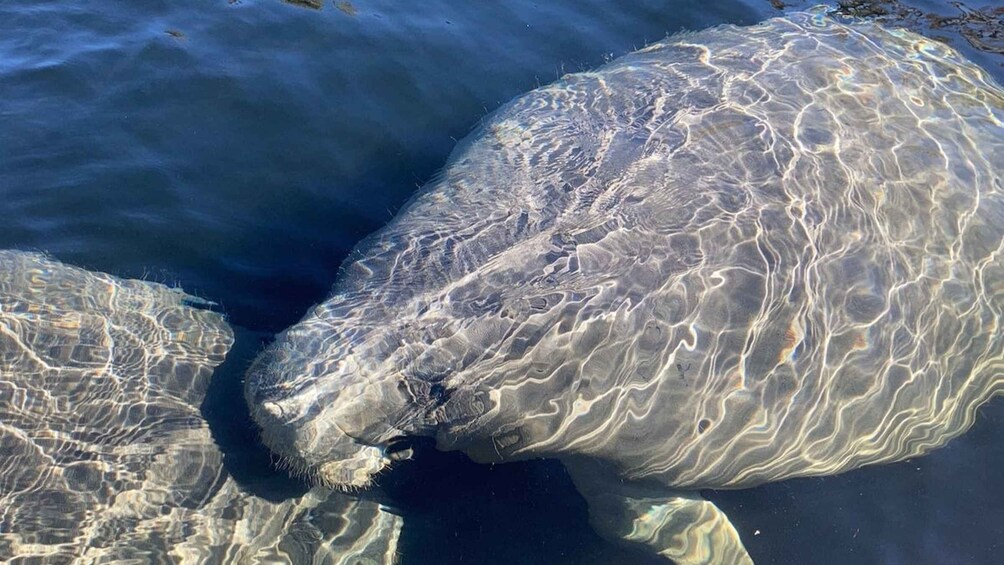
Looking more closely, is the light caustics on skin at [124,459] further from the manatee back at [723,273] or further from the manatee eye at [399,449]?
the manatee back at [723,273]

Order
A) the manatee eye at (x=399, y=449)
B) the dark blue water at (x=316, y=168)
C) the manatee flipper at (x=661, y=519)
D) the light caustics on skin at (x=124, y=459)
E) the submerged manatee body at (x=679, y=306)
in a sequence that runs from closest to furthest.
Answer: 1. the light caustics on skin at (x=124, y=459)
2. the submerged manatee body at (x=679, y=306)
3. the manatee eye at (x=399, y=449)
4. the manatee flipper at (x=661, y=519)
5. the dark blue water at (x=316, y=168)

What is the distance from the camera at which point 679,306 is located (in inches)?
208

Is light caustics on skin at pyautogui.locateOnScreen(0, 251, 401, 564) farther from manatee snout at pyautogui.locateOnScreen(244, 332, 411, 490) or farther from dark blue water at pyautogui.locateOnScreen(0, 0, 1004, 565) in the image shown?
manatee snout at pyautogui.locateOnScreen(244, 332, 411, 490)

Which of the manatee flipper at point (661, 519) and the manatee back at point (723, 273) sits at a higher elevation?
the manatee back at point (723, 273)

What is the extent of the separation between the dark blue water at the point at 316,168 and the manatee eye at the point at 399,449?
384mm

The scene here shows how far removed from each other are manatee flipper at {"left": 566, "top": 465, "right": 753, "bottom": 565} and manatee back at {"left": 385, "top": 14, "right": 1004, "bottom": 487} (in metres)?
0.20

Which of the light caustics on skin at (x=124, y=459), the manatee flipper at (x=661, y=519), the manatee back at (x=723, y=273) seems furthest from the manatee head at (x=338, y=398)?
the manatee flipper at (x=661, y=519)

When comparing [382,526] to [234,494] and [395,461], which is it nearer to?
[395,461]

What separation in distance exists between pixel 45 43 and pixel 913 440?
28.7ft

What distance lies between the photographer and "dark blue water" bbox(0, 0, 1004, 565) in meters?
5.78

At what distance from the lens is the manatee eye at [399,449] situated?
5.05 meters

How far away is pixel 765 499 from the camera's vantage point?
19.8 feet

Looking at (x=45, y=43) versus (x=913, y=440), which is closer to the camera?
(x=913, y=440)

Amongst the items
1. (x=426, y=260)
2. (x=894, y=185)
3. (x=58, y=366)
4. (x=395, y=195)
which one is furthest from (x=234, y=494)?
(x=894, y=185)
